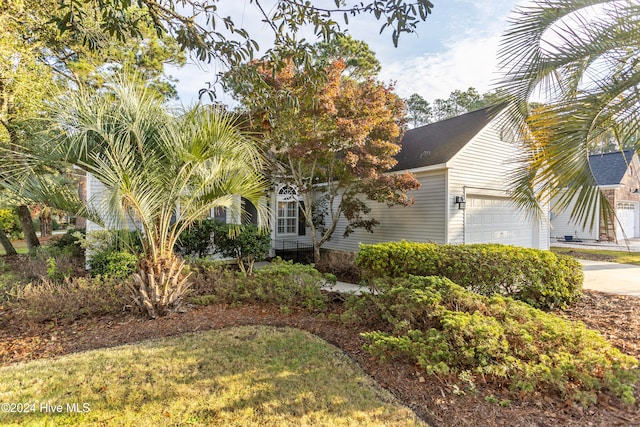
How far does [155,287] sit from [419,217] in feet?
Result: 24.5

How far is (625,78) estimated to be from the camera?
3311 mm

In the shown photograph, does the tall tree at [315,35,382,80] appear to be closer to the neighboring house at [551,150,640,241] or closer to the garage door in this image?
the garage door

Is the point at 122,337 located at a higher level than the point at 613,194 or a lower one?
lower

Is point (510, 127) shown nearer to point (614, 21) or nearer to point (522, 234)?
point (614, 21)

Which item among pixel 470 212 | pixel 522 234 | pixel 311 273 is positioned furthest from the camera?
pixel 522 234

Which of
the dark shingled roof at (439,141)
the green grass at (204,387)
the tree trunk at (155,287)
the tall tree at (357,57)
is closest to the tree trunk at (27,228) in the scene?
the tree trunk at (155,287)

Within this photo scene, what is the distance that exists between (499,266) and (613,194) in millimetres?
17504

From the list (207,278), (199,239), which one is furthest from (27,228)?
(207,278)

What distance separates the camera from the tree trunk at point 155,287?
477 centimetres

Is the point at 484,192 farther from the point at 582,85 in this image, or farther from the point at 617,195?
the point at 617,195

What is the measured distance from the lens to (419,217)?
9805 millimetres

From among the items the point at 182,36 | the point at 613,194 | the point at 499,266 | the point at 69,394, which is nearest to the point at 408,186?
the point at 499,266

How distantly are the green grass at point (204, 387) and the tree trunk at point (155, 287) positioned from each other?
1019mm

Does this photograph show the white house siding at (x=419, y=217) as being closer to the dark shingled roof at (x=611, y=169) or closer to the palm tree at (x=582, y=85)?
the palm tree at (x=582, y=85)
